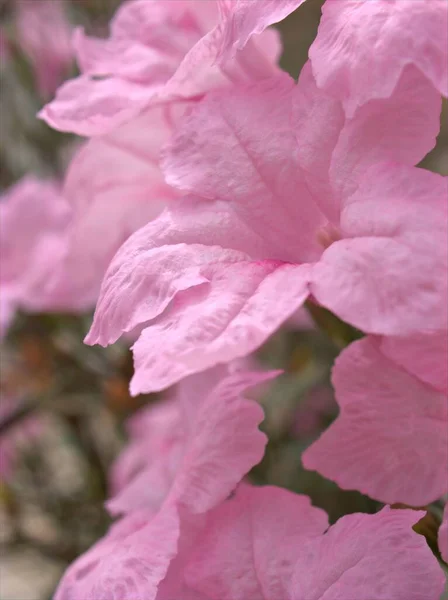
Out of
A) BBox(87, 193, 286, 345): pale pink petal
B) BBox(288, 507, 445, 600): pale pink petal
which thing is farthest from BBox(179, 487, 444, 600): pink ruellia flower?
BBox(87, 193, 286, 345): pale pink petal

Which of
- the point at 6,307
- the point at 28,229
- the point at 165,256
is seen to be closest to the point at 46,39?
the point at 28,229

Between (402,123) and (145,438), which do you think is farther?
(145,438)

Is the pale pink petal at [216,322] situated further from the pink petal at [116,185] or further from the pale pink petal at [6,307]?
the pale pink petal at [6,307]

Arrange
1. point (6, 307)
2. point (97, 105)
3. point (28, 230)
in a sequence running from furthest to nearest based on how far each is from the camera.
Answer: point (28, 230), point (6, 307), point (97, 105)

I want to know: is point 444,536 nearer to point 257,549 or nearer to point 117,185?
point 257,549

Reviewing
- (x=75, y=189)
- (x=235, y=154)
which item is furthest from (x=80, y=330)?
(x=235, y=154)

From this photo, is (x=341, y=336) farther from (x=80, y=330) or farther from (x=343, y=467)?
(x=80, y=330)

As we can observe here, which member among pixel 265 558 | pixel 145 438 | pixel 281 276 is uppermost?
pixel 281 276
